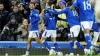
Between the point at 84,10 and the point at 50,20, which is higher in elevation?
the point at 84,10

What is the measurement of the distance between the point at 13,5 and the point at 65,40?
3.06 metres

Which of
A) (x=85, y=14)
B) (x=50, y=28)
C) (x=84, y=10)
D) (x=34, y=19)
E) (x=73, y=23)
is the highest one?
(x=84, y=10)

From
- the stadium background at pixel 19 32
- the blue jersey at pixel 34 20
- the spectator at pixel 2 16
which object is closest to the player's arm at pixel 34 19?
the blue jersey at pixel 34 20

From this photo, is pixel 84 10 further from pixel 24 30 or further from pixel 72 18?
pixel 24 30

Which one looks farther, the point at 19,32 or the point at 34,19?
the point at 19,32

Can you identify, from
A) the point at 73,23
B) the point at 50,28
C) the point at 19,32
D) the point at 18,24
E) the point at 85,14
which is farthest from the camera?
the point at 18,24

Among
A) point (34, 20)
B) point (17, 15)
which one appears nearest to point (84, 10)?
point (34, 20)

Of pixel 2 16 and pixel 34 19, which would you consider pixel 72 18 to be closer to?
pixel 34 19

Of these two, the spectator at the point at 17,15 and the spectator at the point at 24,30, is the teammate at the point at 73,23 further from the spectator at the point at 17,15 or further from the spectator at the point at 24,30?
the spectator at the point at 17,15

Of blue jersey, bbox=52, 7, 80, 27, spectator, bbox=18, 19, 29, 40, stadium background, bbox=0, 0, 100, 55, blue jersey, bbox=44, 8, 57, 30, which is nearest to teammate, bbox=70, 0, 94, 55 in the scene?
blue jersey, bbox=52, 7, 80, 27

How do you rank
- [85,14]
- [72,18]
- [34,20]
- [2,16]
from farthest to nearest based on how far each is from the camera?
1. [2,16]
2. [34,20]
3. [72,18]
4. [85,14]

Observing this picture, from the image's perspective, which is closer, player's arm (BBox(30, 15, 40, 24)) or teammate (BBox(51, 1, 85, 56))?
teammate (BBox(51, 1, 85, 56))

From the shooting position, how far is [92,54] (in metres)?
11.1

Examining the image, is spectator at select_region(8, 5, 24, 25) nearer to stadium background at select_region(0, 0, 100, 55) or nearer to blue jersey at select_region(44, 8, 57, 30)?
stadium background at select_region(0, 0, 100, 55)
